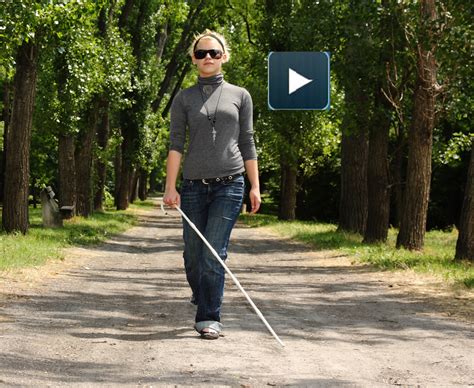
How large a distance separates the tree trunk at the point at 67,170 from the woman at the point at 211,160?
21.5 m

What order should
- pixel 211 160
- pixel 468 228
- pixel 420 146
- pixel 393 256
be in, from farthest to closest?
pixel 420 146 < pixel 393 256 < pixel 468 228 < pixel 211 160

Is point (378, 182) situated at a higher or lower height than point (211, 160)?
higher

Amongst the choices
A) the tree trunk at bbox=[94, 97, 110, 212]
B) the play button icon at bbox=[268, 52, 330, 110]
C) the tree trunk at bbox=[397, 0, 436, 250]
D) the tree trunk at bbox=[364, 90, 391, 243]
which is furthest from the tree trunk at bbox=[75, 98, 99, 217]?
the tree trunk at bbox=[397, 0, 436, 250]

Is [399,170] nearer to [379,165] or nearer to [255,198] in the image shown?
[379,165]

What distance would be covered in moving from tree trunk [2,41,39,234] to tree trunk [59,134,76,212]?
7268mm

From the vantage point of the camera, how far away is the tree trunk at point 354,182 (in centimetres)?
2548

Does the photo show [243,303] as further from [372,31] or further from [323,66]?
[323,66]

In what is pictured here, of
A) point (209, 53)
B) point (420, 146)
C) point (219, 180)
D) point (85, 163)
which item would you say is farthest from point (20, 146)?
point (219, 180)

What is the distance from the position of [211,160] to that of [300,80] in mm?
17212

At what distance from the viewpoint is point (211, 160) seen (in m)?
7.88

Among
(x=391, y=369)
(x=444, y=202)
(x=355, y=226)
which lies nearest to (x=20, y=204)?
(x=355, y=226)

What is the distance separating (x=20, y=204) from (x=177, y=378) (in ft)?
52.3

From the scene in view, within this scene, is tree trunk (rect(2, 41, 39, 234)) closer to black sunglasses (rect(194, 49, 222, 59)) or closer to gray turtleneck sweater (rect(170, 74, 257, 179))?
gray turtleneck sweater (rect(170, 74, 257, 179))

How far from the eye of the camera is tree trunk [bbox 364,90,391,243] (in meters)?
22.2
